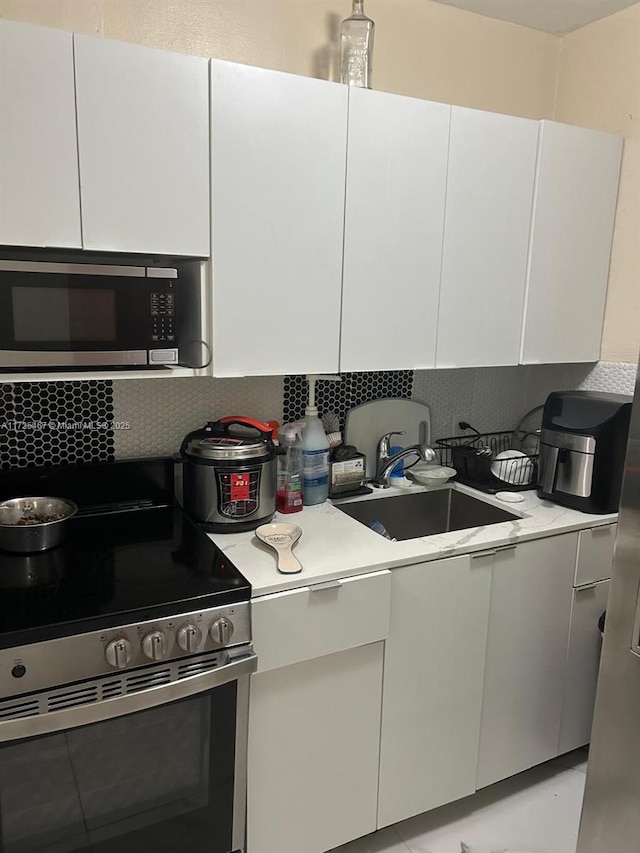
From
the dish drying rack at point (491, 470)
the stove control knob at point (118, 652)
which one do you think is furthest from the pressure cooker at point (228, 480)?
the dish drying rack at point (491, 470)

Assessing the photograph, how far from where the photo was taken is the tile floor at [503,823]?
6.01ft

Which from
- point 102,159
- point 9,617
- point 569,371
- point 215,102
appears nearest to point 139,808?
point 9,617

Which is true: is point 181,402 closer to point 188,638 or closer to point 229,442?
point 229,442

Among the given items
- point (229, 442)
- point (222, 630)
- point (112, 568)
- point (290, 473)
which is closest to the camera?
point (222, 630)

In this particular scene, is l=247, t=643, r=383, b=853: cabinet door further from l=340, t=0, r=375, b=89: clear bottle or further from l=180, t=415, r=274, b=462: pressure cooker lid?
l=340, t=0, r=375, b=89: clear bottle

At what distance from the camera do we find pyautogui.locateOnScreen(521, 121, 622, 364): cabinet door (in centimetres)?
Answer: 200

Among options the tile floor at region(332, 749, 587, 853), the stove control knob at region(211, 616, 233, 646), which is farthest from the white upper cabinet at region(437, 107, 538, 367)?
the tile floor at region(332, 749, 587, 853)

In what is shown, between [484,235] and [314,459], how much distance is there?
854mm

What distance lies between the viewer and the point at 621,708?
128 centimetres

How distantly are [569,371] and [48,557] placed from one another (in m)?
1.91

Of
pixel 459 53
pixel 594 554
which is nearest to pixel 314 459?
pixel 594 554

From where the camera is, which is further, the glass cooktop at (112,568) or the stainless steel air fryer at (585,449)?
the stainless steel air fryer at (585,449)

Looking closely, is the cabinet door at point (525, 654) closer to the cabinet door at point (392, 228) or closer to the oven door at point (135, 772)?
the cabinet door at point (392, 228)

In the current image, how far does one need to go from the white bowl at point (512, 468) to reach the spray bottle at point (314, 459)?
63cm
